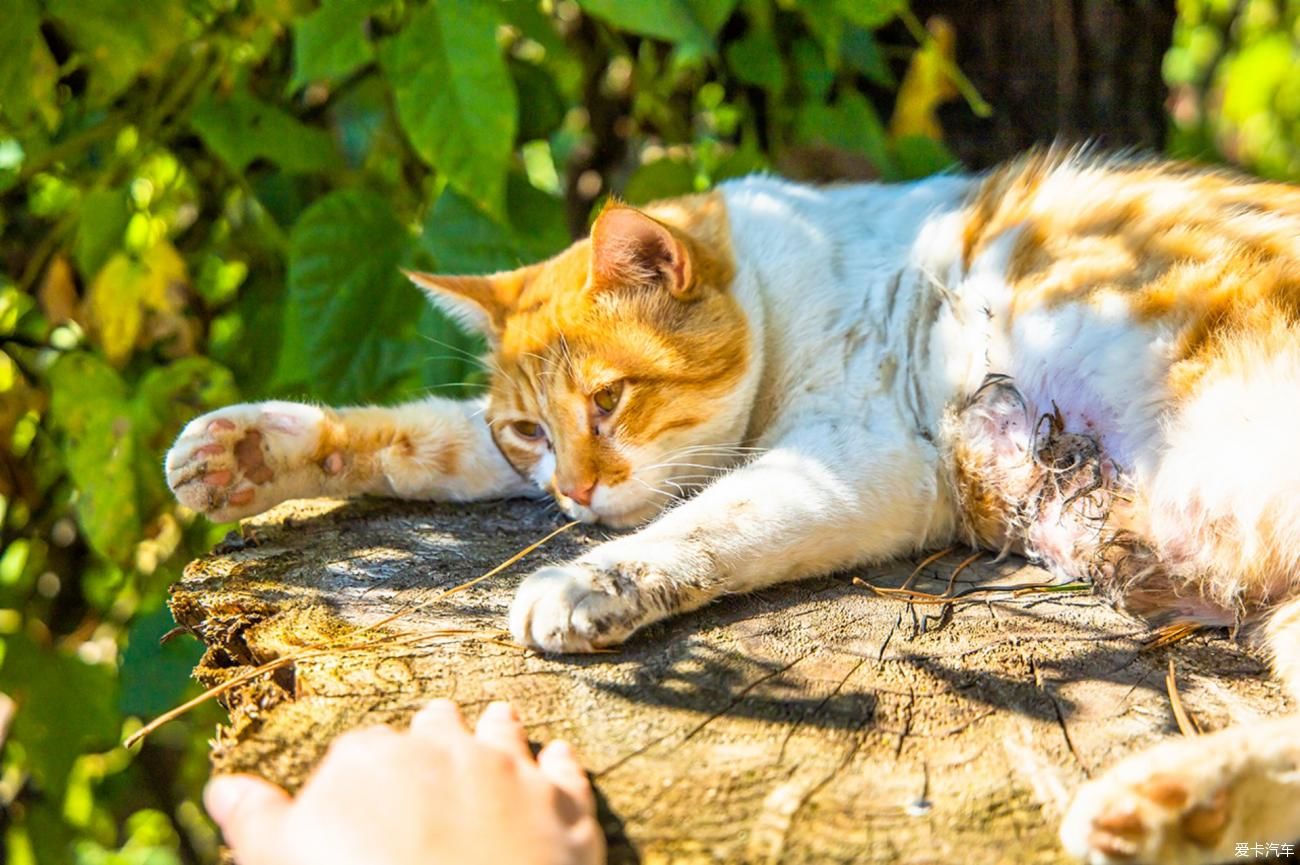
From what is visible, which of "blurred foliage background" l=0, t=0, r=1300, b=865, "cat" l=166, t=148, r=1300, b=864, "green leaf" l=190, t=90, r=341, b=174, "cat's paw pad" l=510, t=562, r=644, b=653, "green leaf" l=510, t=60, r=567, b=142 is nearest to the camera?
"cat's paw pad" l=510, t=562, r=644, b=653

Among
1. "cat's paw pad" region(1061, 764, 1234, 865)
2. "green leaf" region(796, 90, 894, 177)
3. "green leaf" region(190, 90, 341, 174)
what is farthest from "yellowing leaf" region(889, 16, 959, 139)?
"cat's paw pad" region(1061, 764, 1234, 865)

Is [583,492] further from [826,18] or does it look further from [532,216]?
[826,18]

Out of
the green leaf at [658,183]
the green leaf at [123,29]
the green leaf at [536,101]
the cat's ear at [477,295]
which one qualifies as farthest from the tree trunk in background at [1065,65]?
the green leaf at [123,29]

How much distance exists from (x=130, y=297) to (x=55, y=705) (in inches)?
34.5

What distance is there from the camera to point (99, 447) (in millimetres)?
2230

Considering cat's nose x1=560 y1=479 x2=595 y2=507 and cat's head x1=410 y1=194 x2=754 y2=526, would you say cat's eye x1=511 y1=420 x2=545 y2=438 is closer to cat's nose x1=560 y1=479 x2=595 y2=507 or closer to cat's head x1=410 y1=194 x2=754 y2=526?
cat's head x1=410 y1=194 x2=754 y2=526

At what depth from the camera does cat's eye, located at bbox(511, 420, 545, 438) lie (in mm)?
2168

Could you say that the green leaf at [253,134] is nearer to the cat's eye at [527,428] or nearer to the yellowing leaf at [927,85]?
the cat's eye at [527,428]

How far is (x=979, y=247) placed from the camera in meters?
2.04

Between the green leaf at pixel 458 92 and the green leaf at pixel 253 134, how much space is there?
1.43ft

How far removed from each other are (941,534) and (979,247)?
1.77ft

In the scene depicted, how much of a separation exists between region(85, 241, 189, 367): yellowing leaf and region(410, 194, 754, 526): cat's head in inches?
29.4

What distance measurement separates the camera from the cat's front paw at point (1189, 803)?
1.01 meters

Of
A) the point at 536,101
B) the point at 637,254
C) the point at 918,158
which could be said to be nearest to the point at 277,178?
the point at 536,101
